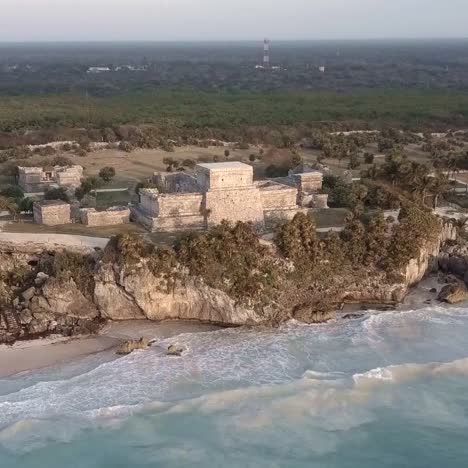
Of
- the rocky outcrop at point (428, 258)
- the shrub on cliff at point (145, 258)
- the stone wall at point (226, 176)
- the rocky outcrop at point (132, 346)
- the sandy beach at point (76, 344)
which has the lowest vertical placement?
the sandy beach at point (76, 344)

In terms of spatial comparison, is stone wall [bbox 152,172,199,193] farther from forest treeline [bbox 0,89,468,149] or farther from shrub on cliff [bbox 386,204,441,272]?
forest treeline [bbox 0,89,468,149]

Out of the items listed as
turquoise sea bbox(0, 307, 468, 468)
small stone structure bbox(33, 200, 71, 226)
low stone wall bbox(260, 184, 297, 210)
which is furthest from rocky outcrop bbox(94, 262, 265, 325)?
low stone wall bbox(260, 184, 297, 210)

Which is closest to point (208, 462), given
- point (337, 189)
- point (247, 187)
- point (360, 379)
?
point (360, 379)

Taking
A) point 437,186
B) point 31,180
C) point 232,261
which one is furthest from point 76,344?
point 437,186

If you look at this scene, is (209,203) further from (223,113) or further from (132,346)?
(223,113)

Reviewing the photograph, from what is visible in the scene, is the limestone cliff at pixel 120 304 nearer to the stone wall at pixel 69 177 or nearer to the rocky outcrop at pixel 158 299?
the rocky outcrop at pixel 158 299

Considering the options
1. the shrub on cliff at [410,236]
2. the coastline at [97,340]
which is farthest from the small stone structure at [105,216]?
the shrub on cliff at [410,236]

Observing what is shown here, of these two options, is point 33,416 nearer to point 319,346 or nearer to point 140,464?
point 140,464
